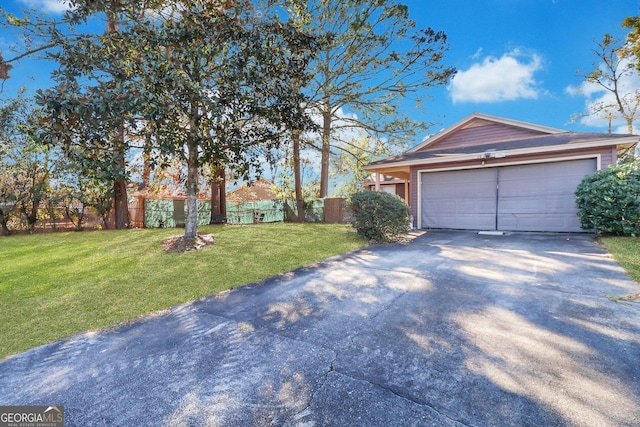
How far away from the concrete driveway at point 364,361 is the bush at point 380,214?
150 inches

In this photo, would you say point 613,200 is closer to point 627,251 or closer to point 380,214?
point 627,251

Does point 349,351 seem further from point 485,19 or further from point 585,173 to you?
point 485,19

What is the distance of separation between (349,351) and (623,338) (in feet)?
8.20

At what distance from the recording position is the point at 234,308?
378 centimetres

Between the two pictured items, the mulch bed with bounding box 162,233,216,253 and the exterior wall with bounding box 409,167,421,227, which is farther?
the exterior wall with bounding box 409,167,421,227

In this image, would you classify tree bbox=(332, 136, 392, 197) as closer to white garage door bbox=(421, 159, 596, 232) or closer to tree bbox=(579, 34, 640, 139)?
white garage door bbox=(421, 159, 596, 232)

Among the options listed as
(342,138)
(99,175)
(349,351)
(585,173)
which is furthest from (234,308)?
(342,138)

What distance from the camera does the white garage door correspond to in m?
8.53

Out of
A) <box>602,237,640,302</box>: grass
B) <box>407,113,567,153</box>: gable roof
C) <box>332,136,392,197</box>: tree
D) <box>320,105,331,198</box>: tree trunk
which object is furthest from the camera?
<box>332,136,392,197</box>: tree

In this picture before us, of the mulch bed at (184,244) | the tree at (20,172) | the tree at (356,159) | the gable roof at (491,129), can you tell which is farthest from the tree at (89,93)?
the gable roof at (491,129)

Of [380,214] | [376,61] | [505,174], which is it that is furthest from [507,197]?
[376,61]

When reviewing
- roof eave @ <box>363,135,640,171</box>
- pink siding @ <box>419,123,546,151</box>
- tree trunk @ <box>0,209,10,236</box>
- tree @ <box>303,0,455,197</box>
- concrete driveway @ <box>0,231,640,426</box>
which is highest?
tree @ <box>303,0,455,197</box>

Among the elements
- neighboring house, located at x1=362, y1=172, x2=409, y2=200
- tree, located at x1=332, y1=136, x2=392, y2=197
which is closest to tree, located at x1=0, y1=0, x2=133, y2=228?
tree, located at x1=332, y1=136, x2=392, y2=197

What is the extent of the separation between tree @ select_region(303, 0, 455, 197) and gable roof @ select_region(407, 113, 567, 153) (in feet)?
3.62
